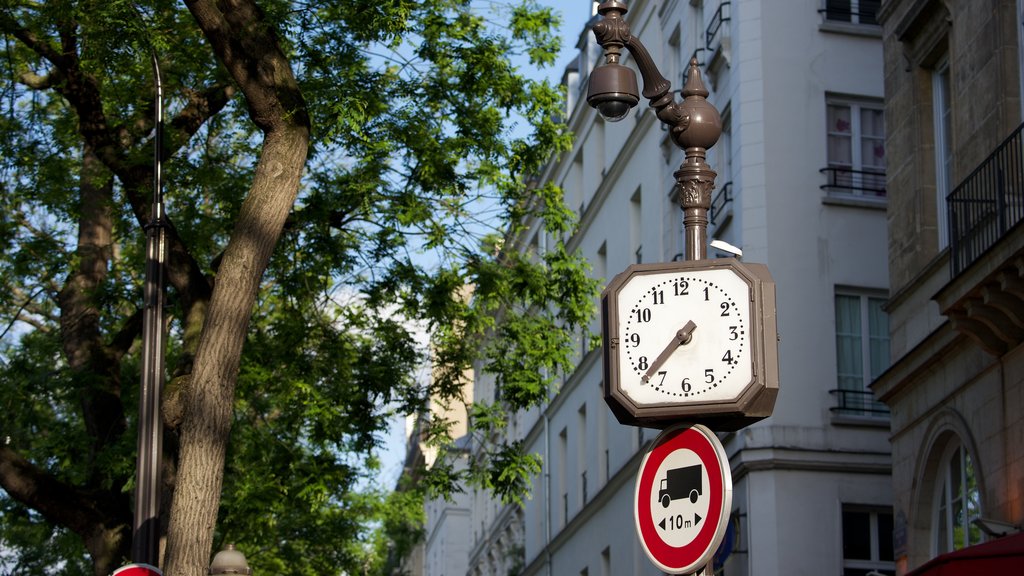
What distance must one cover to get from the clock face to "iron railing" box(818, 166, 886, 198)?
18917 millimetres

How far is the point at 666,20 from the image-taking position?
33.4 metres

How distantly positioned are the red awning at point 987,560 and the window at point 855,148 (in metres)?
12.8

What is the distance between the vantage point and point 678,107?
29.8ft

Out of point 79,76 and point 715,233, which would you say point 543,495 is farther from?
point 79,76

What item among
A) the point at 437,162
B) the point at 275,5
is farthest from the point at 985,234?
the point at 275,5

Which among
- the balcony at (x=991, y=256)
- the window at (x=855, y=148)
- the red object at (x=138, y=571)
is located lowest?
the red object at (x=138, y=571)

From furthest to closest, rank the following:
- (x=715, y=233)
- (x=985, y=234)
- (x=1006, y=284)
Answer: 1. (x=715, y=233)
2. (x=985, y=234)
3. (x=1006, y=284)

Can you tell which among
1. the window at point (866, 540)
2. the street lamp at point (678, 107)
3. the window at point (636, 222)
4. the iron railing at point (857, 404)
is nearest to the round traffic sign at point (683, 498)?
the street lamp at point (678, 107)

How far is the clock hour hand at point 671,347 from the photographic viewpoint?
7961 millimetres

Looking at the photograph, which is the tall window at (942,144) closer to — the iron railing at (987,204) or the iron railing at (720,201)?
the iron railing at (987,204)

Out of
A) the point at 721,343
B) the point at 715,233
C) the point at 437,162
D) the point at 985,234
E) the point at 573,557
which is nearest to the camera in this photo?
the point at 721,343

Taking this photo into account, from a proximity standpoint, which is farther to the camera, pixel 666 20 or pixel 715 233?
pixel 666 20

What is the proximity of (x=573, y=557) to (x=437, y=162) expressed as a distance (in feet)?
73.6

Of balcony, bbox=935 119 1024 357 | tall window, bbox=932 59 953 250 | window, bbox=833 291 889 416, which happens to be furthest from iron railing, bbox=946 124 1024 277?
window, bbox=833 291 889 416
